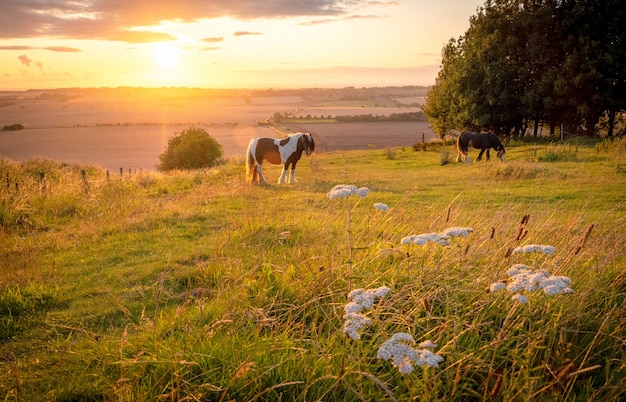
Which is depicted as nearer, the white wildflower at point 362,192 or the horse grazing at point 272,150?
the white wildflower at point 362,192

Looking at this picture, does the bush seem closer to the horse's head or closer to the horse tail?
the horse tail

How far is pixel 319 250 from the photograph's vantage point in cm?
606

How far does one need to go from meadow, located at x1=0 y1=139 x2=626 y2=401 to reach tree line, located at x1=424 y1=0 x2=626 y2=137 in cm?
2434

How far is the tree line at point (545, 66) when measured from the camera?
31000mm

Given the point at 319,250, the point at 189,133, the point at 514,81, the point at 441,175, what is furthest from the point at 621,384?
the point at 189,133

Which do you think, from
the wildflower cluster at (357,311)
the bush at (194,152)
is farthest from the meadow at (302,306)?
the bush at (194,152)

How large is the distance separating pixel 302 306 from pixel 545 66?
1526 inches

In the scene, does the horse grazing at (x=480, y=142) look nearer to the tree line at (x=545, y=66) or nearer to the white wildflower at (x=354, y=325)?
the tree line at (x=545, y=66)

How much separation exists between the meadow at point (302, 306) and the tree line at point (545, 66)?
24340mm

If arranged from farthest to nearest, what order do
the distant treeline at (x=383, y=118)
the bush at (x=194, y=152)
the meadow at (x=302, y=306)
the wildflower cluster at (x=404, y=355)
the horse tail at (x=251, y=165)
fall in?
the distant treeline at (x=383, y=118) < the bush at (x=194, y=152) < the horse tail at (x=251, y=165) < the meadow at (x=302, y=306) < the wildflower cluster at (x=404, y=355)

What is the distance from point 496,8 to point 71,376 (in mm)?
41648

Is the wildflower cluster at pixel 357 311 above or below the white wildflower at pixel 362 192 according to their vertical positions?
below

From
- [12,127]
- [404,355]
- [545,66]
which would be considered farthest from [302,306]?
[12,127]

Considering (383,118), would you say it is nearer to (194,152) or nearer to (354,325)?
(194,152)
